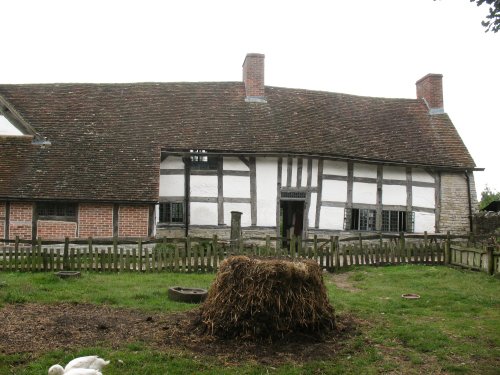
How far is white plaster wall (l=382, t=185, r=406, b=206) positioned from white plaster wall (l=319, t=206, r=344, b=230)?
207cm

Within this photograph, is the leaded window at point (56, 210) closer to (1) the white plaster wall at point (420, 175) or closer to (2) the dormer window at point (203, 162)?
(2) the dormer window at point (203, 162)

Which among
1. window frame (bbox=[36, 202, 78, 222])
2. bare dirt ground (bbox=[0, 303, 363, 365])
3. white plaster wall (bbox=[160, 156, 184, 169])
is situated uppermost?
white plaster wall (bbox=[160, 156, 184, 169])

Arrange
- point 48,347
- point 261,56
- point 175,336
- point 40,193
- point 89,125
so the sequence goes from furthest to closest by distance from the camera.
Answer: point 261,56, point 89,125, point 40,193, point 175,336, point 48,347

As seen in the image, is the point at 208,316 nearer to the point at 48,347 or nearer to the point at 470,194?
the point at 48,347

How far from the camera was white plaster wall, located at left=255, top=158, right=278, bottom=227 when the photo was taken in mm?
19781

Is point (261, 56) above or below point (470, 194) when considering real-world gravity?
above

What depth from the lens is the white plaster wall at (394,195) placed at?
69.2 ft

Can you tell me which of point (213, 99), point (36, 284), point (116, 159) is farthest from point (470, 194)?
point (36, 284)

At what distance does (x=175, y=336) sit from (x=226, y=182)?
12.7 metres

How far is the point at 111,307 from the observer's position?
360 inches

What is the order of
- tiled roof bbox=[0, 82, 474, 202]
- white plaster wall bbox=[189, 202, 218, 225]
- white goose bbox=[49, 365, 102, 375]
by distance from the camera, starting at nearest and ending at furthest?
white goose bbox=[49, 365, 102, 375], tiled roof bbox=[0, 82, 474, 202], white plaster wall bbox=[189, 202, 218, 225]

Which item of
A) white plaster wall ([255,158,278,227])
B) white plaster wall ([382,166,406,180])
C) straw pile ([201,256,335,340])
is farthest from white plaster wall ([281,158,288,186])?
straw pile ([201,256,335,340])

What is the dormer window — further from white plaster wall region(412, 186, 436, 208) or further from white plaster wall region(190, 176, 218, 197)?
white plaster wall region(412, 186, 436, 208)

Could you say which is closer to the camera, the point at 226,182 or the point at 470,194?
the point at 226,182
